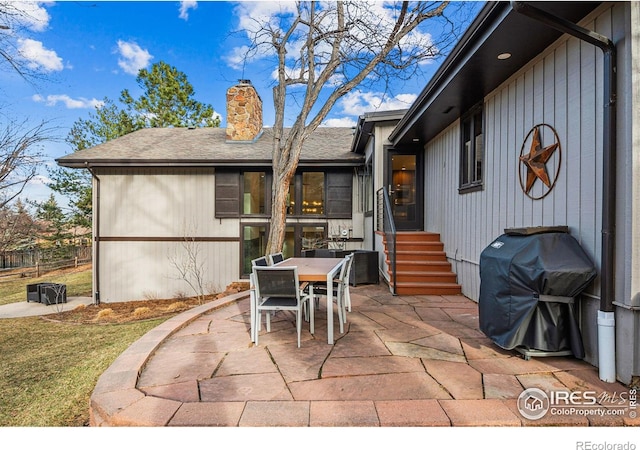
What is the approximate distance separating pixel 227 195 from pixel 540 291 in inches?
302

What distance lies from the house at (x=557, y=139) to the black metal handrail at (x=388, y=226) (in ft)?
1.15

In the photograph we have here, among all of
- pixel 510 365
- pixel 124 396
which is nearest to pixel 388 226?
pixel 510 365

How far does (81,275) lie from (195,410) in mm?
16342

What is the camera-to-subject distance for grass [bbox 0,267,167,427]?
8.24 feet

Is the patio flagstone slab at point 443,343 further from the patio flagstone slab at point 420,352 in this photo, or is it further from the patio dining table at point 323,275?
the patio dining table at point 323,275

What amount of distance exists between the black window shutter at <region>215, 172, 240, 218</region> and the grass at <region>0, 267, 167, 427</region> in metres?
3.91

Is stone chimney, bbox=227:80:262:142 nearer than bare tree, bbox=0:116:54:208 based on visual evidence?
No

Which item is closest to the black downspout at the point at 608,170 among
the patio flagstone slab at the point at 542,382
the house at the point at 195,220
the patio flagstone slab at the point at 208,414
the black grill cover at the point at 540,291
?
the black grill cover at the point at 540,291

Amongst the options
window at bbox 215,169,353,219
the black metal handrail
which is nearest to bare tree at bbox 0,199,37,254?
window at bbox 215,169,353,219

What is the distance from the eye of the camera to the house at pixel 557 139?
224cm

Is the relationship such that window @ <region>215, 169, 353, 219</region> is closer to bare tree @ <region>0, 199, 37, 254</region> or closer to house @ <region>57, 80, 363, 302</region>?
house @ <region>57, 80, 363, 302</region>

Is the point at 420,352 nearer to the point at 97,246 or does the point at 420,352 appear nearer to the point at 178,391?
the point at 178,391

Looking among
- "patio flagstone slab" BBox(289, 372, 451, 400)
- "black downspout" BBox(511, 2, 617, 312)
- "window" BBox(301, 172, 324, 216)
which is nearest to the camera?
"patio flagstone slab" BBox(289, 372, 451, 400)
